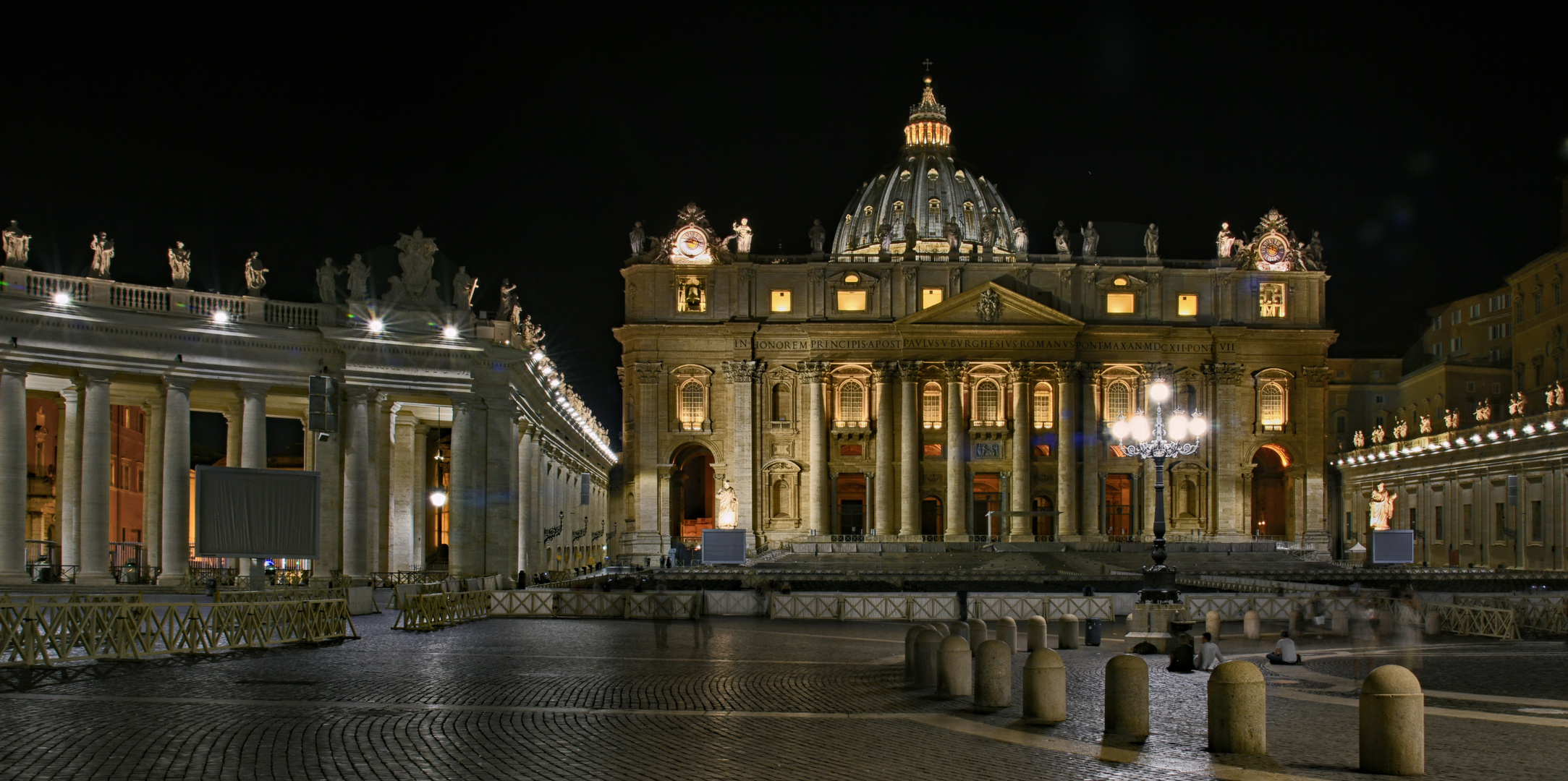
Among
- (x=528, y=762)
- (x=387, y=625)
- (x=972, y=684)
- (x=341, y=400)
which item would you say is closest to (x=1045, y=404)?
(x=341, y=400)

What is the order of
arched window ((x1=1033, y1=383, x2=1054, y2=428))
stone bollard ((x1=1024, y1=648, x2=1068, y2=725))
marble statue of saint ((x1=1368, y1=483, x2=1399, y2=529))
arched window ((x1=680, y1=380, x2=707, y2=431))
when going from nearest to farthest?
stone bollard ((x1=1024, y1=648, x2=1068, y2=725)) → marble statue of saint ((x1=1368, y1=483, x2=1399, y2=529)) → arched window ((x1=680, y1=380, x2=707, y2=431)) → arched window ((x1=1033, y1=383, x2=1054, y2=428))

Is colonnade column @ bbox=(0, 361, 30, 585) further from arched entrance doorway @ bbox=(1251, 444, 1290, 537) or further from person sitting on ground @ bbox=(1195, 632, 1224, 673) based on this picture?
arched entrance doorway @ bbox=(1251, 444, 1290, 537)

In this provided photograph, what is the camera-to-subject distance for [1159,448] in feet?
103

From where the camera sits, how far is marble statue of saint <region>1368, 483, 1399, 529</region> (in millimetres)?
80875

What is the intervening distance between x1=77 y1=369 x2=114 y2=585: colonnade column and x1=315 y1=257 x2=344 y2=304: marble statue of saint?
22.1 ft

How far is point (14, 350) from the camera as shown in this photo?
117ft

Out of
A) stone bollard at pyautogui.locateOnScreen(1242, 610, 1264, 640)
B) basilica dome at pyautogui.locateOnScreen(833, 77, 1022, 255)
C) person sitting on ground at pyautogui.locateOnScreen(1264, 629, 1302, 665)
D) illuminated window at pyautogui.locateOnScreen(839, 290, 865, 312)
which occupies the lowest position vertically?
stone bollard at pyautogui.locateOnScreen(1242, 610, 1264, 640)

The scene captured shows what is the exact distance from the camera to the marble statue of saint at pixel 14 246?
36188 mm

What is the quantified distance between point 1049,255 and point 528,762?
266 ft

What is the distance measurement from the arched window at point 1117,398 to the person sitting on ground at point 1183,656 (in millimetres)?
69983

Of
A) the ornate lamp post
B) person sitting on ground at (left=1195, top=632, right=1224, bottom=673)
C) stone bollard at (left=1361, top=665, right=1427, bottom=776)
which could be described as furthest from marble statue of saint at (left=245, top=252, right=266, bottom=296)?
stone bollard at (left=1361, top=665, right=1427, bottom=776)

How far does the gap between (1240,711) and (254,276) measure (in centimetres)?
3580

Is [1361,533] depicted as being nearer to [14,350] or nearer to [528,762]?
[14,350]

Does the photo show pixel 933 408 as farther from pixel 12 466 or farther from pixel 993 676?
pixel 993 676
